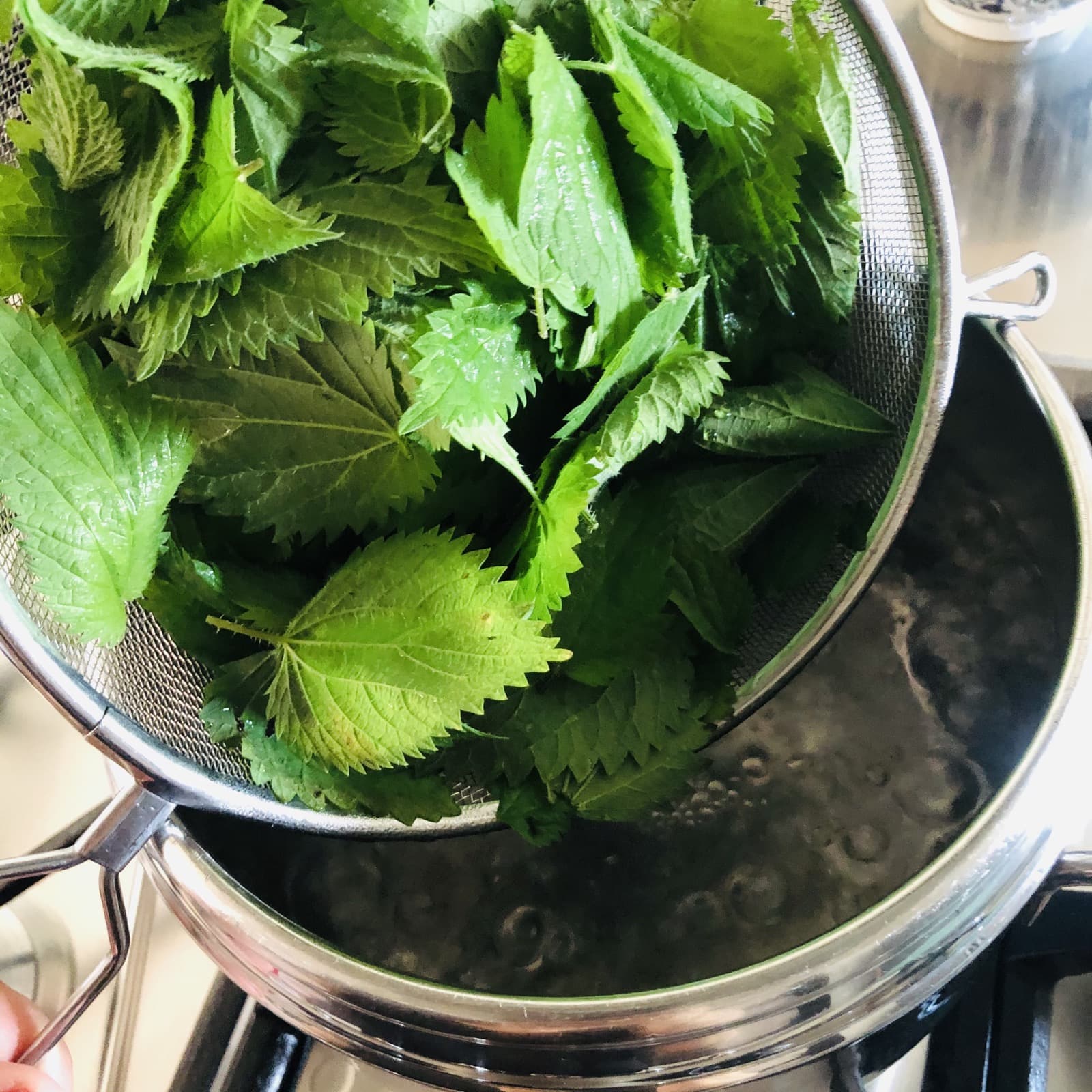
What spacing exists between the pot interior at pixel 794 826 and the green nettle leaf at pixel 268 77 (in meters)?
0.40

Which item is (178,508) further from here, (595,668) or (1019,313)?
(1019,313)

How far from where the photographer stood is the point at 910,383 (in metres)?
0.60

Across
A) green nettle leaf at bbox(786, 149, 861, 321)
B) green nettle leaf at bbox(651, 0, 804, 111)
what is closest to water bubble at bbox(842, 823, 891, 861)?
green nettle leaf at bbox(786, 149, 861, 321)

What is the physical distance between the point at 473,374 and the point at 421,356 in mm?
25

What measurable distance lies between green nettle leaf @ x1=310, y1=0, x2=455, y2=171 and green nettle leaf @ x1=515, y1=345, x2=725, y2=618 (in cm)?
14

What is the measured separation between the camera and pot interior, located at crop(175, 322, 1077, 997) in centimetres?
62

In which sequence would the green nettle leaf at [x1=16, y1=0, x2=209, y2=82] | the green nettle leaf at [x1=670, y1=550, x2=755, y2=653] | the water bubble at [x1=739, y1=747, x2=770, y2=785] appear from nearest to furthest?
the green nettle leaf at [x1=16, y1=0, x2=209, y2=82] → the green nettle leaf at [x1=670, y1=550, x2=755, y2=653] → the water bubble at [x1=739, y1=747, x2=770, y2=785]

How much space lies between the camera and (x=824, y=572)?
→ 2.09ft


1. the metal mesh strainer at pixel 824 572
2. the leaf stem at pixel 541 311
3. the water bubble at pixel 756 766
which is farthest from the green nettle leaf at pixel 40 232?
the water bubble at pixel 756 766

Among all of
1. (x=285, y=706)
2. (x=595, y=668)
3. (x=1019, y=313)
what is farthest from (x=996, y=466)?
(x=285, y=706)

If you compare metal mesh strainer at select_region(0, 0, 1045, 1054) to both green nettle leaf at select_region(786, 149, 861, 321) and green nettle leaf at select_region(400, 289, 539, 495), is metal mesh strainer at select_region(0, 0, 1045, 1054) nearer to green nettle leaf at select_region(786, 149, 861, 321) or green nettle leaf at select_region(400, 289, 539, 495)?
green nettle leaf at select_region(786, 149, 861, 321)

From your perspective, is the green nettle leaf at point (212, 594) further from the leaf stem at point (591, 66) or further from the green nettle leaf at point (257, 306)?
the leaf stem at point (591, 66)

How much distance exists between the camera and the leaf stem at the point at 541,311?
42 cm

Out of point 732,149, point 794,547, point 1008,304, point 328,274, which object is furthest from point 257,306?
point 1008,304
